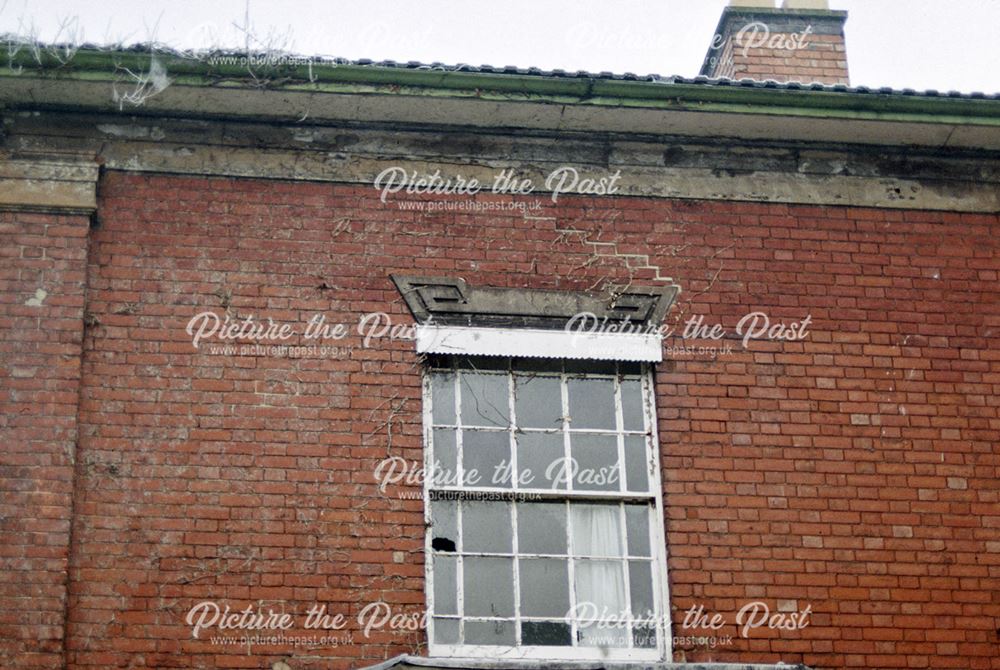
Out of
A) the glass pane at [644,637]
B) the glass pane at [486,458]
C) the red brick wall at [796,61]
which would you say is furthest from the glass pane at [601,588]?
the red brick wall at [796,61]

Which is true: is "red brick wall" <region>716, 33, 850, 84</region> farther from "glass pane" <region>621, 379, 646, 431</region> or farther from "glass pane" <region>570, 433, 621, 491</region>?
"glass pane" <region>570, 433, 621, 491</region>

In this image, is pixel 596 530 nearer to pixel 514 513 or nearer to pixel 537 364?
pixel 514 513

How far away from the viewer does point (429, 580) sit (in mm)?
8352

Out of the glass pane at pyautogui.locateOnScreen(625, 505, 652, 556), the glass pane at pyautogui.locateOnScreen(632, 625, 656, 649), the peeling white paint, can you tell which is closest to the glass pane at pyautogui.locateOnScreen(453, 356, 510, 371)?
the glass pane at pyautogui.locateOnScreen(625, 505, 652, 556)

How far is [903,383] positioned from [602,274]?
2080 mm

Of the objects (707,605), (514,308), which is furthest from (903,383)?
(514,308)

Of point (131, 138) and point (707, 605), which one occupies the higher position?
point (131, 138)

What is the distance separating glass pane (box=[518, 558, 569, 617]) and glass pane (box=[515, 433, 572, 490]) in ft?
1.56

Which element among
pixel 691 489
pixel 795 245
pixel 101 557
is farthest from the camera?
pixel 795 245

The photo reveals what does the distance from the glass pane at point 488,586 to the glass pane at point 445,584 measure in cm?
6

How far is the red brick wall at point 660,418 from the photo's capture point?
8.22 metres

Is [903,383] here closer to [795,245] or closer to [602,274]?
[795,245]

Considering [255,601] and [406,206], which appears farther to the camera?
[406,206]

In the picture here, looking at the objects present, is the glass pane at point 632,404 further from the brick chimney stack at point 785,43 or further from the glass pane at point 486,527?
the brick chimney stack at point 785,43
